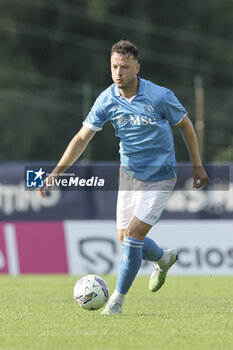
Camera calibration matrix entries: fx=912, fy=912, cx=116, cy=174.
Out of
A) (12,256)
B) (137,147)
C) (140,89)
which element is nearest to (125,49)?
(140,89)

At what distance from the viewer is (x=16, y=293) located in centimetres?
1070

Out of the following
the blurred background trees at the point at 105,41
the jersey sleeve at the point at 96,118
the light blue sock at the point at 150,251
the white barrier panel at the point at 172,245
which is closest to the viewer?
the jersey sleeve at the point at 96,118

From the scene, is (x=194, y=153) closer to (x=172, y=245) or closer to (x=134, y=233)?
(x=134, y=233)

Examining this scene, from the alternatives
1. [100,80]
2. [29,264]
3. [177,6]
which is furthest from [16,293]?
[177,6]

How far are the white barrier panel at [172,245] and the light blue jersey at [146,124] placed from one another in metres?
6.28

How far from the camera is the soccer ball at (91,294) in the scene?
26.3 feet

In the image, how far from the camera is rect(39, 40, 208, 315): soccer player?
7742mm

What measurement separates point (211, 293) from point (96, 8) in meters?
36.9

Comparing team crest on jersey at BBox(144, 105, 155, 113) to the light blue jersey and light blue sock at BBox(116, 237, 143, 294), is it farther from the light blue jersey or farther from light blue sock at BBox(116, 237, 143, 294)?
light blue sock at BBox(116, 237, 143, 294)

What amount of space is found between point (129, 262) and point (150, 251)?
0.79m

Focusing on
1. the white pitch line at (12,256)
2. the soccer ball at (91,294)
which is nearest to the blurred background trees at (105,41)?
the white pitch line at (12,256)

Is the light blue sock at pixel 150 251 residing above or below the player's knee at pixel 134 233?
below

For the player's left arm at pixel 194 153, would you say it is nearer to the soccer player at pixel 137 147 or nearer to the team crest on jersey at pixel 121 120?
the soccer player at pixel 137 147

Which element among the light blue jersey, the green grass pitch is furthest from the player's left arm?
the green grass pitch
